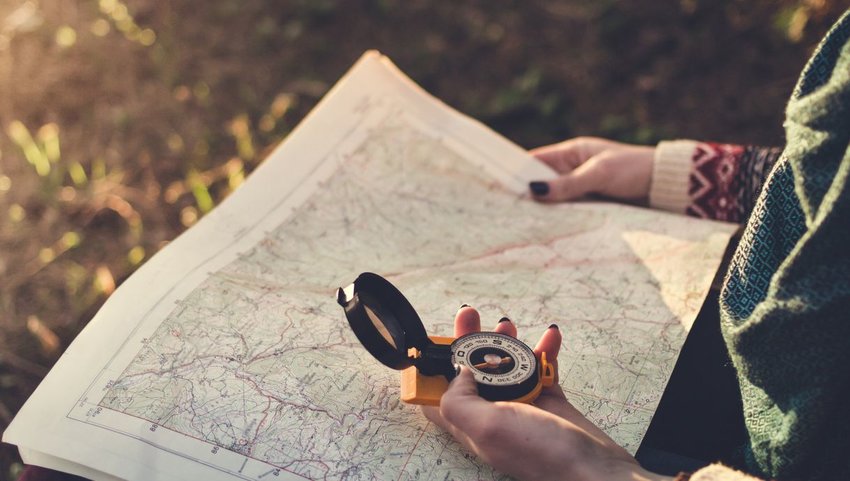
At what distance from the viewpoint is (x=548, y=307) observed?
1568 millimetres

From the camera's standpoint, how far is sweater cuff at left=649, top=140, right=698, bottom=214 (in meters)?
1.88

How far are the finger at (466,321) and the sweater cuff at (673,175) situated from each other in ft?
2.45

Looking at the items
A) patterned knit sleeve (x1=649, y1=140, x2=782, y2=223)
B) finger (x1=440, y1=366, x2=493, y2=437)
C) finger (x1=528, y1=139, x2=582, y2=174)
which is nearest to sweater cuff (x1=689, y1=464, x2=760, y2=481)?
finger (x1=440, y1=366, x2=493, y2=437)

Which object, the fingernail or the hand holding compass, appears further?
the fingernail

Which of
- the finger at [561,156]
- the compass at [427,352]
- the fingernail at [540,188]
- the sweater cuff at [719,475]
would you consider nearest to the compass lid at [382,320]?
the compass at [427,352]

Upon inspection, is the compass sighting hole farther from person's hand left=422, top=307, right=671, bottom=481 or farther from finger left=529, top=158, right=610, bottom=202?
finger left=529, top=158, right=610, bottom=202

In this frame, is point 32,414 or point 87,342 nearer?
point 32,414

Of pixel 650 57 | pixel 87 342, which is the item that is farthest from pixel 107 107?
pixel 650 57

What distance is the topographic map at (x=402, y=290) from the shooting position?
4.07 feet

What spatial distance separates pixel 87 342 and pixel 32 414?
16 centimetres

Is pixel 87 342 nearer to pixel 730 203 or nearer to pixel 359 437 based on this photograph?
pixel 359 437

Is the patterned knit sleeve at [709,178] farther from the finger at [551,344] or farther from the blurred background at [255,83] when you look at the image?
the blurred background at [255,83]

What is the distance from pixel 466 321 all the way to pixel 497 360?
4.5 inches

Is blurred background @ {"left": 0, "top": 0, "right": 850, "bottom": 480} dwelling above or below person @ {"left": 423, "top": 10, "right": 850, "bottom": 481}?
below
